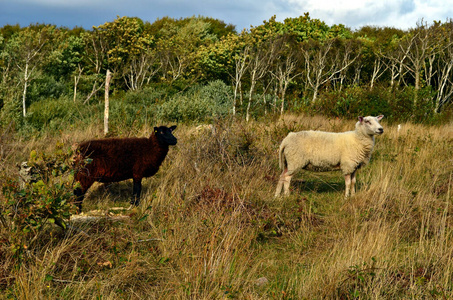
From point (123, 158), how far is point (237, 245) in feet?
8.00

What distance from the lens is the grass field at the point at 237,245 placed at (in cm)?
→ 360

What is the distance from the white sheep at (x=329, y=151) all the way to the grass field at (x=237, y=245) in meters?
0.49

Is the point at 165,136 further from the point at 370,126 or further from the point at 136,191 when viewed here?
the point at 370,126

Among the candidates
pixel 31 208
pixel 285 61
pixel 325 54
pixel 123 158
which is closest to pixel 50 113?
pixel 123 158

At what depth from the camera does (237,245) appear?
4.40m

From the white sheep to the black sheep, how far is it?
2147mm

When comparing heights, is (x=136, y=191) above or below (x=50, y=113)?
below

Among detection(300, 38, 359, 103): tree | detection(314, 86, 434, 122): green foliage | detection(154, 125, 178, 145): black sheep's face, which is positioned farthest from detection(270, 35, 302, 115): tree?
detection(154, 125, 178, 145): black sheep's face

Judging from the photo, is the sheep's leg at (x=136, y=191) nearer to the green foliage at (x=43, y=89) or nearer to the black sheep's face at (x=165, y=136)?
the black sheep's face at (x=165, y=136)

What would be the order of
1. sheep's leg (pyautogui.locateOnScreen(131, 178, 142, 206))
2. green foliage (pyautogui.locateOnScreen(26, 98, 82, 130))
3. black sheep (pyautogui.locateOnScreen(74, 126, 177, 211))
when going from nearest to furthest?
black sheep (pyautogui.locateOnScreen(74, 126, 177, 211)) < sheep's leg (pyautogui.locateOnScreen(131, 178, 142, 206)) < green foliage (pyautogui.locateOnScreen(26, 98, 82, 130))

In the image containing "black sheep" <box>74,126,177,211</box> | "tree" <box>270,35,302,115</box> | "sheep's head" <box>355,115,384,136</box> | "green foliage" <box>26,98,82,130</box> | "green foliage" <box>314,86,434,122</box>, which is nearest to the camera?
"black sheep" <box>74,126,177,211</box>

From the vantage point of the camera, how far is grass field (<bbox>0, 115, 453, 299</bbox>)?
3.60 meters

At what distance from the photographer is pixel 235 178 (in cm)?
636

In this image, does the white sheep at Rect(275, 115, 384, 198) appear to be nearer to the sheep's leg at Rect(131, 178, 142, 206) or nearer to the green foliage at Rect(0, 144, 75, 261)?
the sheep's leg at Rect(131, 178, 142, 206)
